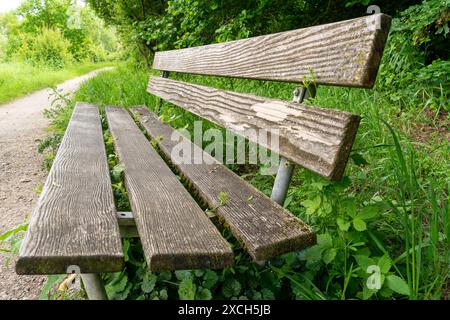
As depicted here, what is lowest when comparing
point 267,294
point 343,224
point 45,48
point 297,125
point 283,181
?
point 267,294

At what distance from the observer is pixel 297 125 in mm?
1156

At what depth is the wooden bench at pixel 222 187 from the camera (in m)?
0.87

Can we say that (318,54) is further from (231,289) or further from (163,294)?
(163,294)

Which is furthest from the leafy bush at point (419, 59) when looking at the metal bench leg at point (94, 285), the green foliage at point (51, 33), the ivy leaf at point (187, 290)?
the green foliage at point (51, 33)

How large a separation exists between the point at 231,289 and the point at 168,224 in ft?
1.23

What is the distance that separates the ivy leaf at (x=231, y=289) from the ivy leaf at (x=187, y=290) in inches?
4.6

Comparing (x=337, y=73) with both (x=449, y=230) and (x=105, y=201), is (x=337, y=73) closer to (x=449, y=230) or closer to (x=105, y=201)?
(x=449, y=230)

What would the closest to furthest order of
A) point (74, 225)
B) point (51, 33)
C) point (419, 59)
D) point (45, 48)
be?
1. point (74, 225)
2. point (419, 59)
3. point (45, 48)
4. point (51, 33)

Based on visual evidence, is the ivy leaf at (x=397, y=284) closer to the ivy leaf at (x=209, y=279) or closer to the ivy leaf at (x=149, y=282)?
the ivy leaf at (x=209, y=279)

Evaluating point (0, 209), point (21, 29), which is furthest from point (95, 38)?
point (0, 209)

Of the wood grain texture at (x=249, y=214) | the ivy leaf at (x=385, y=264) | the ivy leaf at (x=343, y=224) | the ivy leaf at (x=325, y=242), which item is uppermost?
the wood grain texture at (x=249, y=214)

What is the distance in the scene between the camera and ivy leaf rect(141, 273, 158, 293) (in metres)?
1.20

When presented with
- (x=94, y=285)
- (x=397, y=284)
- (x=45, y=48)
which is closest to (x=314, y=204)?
(x=397, y=284)

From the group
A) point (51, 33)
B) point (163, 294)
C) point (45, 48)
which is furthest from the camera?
point (51, 33)
